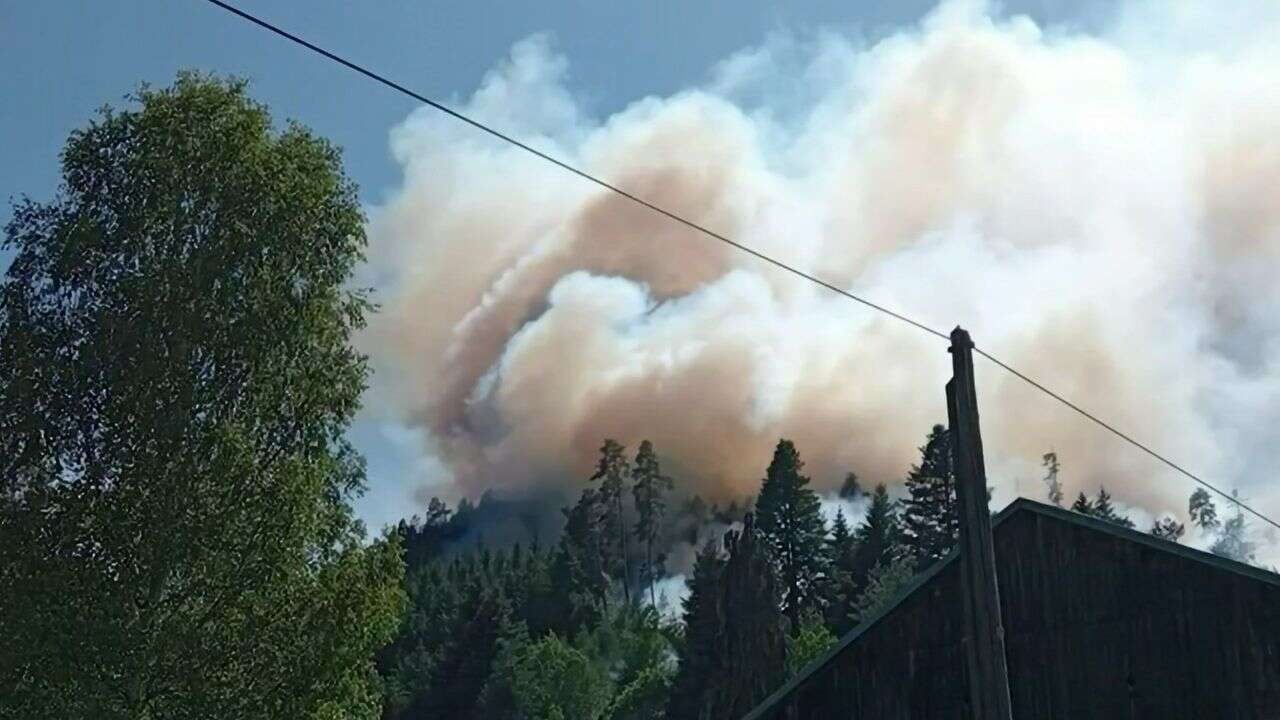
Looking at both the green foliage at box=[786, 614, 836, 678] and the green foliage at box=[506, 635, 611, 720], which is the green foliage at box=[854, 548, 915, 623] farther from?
the green foliage at box=[506, 635, 611, 720]

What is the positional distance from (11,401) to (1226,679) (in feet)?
73.8

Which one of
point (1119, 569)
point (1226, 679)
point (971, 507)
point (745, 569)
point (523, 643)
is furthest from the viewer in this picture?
point (523, 643)

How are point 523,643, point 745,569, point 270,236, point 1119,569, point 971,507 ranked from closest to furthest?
point 971,507 < point 1119,569 < point 270,236 < point 745,569 < point 523,643

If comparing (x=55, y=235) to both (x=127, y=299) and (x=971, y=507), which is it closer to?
(x=127, y=299)

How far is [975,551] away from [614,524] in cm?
18048

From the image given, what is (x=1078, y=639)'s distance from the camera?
25594 mm

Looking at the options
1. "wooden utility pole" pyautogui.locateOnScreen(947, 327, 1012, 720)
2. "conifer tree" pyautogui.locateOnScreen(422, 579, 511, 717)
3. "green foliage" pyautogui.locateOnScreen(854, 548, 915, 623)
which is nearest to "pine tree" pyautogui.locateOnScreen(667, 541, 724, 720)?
"green foliage" pyautogui.locateOnScreen(854, 548, 915, 623)

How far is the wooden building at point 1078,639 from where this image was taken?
23859 mm

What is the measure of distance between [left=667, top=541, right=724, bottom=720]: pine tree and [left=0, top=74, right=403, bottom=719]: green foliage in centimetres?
5742

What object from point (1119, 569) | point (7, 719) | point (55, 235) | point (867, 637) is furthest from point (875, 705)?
point (55, 235)

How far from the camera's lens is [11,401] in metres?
27.4

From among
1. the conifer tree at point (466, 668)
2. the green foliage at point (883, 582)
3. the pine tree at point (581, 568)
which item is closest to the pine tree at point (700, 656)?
the green foliage at point (883, 582)

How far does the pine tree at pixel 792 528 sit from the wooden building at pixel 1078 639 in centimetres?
9585

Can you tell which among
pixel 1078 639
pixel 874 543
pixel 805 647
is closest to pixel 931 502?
pixel 874 543
